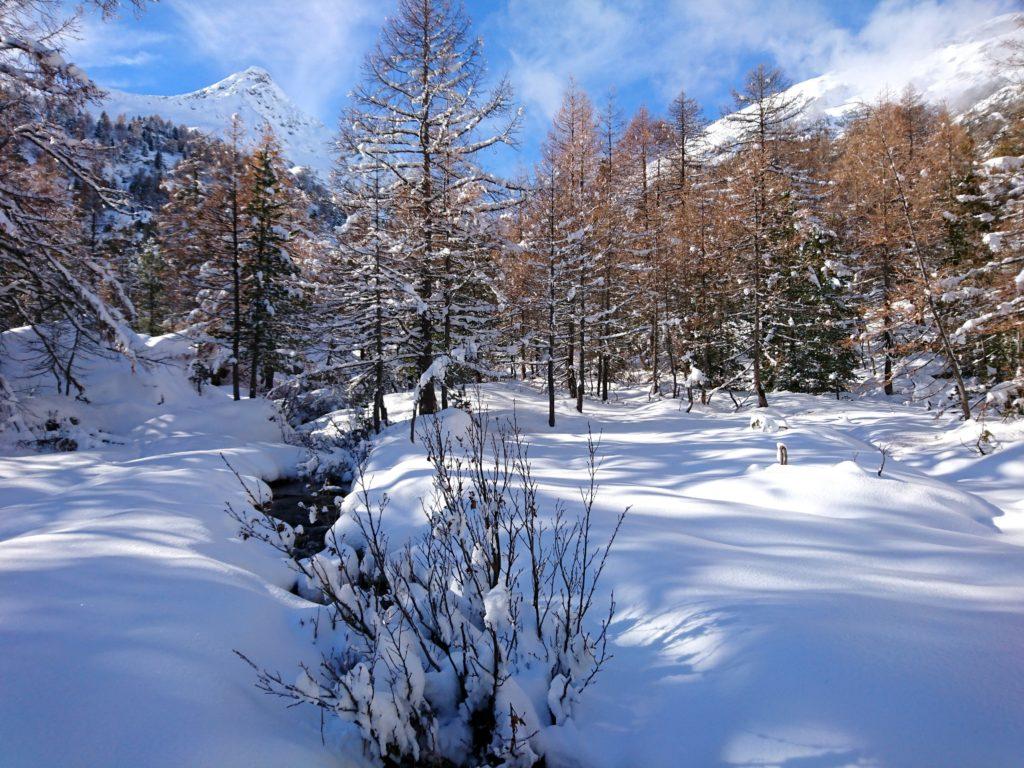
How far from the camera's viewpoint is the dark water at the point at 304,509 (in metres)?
7.17

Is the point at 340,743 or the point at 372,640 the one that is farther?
the point at 372,640

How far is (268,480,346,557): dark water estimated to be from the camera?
7172 mm

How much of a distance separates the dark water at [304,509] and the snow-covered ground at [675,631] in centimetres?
139

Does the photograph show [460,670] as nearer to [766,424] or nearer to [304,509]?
[304,509]

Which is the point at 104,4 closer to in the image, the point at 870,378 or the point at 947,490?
the point at 947,490

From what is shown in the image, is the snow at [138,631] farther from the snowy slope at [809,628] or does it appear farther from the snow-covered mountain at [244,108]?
the snow-covered mountain at [244,108]

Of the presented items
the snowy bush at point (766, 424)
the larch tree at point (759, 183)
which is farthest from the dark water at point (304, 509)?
the larch tree at point (759, 183)

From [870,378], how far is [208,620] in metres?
26.7

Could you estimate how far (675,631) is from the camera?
3146 mm

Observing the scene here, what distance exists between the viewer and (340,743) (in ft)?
8.20

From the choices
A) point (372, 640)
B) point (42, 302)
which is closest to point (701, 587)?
point (372, 640)

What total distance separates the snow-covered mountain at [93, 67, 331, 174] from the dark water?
377 ft

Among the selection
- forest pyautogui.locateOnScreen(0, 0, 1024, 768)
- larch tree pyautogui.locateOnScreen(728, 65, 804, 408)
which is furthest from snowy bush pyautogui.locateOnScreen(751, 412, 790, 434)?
larch tree pyautogui.locateOnScreen(728, 65, 804, 408)

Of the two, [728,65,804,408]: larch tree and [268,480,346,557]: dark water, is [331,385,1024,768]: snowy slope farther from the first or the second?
[728,65,804,408]: larch tree
